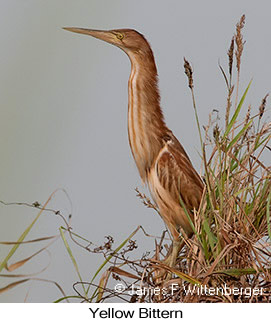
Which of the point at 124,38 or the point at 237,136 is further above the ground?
the point at 124,38

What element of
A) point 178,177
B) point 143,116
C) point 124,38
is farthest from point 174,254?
point 124,38

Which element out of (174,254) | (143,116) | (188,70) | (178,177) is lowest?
(174,254)

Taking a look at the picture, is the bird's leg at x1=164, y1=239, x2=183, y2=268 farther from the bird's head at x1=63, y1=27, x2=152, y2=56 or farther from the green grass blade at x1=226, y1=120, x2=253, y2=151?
the bird's head at x1=63, y1=27, x2=152, y2=56

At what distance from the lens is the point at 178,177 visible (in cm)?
134

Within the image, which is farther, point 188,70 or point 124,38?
point 124,38

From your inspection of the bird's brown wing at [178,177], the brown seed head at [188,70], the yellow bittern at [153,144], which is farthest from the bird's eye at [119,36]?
the brown seed head at [188,70]

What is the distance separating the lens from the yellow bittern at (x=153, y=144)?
1330mm

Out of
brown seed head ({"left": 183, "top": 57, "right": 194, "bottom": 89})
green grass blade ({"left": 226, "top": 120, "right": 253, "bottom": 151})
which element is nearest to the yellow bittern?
green grass blade ({"left": 226, "top": 120, "right": 253, "bottom": 151})

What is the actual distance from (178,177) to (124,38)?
0.99ft

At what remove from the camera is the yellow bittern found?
1.33m

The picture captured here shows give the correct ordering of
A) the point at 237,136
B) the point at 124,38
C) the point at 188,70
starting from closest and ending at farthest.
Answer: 1. the point at 188,70
2. the point at 237,136
3. the point at 124,38

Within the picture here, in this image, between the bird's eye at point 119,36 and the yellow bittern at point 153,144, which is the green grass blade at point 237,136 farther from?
the bird's eye at point 119,36

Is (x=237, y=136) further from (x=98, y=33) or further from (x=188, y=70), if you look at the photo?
(x=98, y=33)
